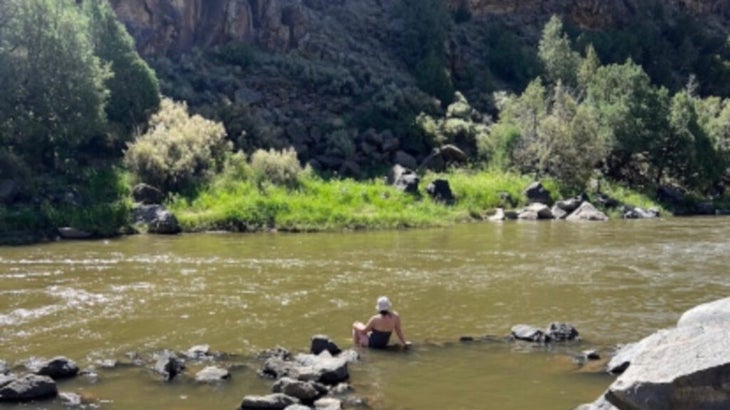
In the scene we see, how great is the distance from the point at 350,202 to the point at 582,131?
16.4m

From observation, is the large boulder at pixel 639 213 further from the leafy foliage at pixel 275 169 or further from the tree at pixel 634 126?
the leafy foliage at pixel 275 169

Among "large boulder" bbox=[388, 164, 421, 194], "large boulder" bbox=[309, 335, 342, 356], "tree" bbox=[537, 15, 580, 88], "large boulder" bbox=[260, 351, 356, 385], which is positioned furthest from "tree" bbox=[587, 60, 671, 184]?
"large boulder" bbox=[260, 351, 356, 385]

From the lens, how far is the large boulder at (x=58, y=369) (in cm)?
1300

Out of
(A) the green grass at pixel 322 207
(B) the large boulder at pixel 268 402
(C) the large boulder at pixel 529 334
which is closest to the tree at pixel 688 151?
(A) the green grass at pixel 322 207

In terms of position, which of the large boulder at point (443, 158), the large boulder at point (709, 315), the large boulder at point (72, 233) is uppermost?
the large boulder at point (443, 158)

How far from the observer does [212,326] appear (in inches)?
691

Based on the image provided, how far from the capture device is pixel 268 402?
1126 centimetres

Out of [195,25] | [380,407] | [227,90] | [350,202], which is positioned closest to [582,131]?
[350,202]

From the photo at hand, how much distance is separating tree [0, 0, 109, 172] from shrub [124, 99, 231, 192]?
8.97ft

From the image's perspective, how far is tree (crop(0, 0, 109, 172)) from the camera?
123 feet

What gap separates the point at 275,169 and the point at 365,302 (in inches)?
880

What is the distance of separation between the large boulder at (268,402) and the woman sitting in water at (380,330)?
4422 millimetres

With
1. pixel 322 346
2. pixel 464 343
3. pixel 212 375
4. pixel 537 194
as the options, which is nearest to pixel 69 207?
pixel 322 346

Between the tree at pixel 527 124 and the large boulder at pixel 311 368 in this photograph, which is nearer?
the large boulder at pixel 311 368
